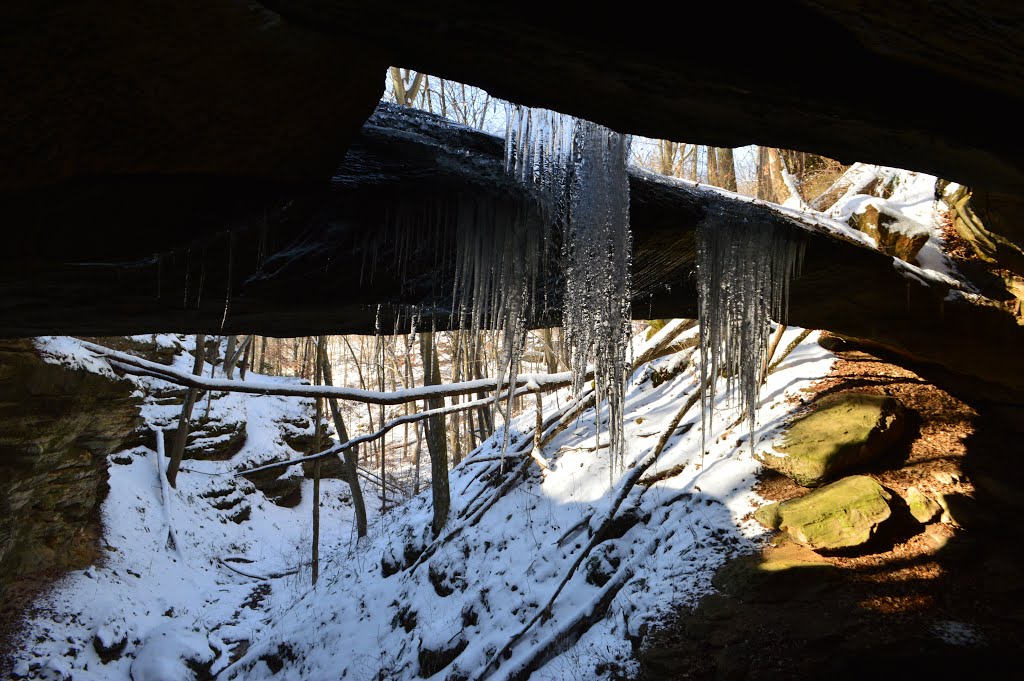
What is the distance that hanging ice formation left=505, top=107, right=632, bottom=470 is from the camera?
9.39 ft

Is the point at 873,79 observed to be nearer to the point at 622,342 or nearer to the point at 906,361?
the point at 622,342

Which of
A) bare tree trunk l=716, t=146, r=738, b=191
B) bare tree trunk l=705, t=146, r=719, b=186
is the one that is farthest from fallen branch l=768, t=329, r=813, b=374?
bare tree trunk l=705, t=146, r=719, b=186

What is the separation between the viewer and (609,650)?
16.1ft

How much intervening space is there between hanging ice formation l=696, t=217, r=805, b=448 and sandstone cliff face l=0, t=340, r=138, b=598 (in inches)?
286

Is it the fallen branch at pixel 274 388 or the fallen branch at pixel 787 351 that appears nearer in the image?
the fallen branch at pixel 274 388

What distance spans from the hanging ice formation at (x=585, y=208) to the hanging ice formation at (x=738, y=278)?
2.34 feet

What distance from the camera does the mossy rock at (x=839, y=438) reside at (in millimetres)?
5363

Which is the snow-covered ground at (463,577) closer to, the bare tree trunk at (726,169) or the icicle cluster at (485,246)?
the icicle cluster at (485,246)

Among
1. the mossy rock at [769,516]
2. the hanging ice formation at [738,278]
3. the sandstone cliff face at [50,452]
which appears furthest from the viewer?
the sandstone cliff face at [50,452]

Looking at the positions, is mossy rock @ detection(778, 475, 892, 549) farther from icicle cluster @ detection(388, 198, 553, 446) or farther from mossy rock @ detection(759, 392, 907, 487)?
icicle cluster @ detection(388, 198, 553, 446)

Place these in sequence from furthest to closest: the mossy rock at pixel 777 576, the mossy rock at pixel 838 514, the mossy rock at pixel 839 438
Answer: the mossy rock at pixel 839 438 < the mossy rock at pixel 838 514 < the mossy rock at pixel 777 576

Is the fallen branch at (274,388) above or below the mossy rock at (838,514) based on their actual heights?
above

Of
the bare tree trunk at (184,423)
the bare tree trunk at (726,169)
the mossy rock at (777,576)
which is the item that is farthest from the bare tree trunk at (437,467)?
the bare tree trunk at (726,169)

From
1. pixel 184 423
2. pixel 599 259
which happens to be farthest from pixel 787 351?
pixel 184 423
